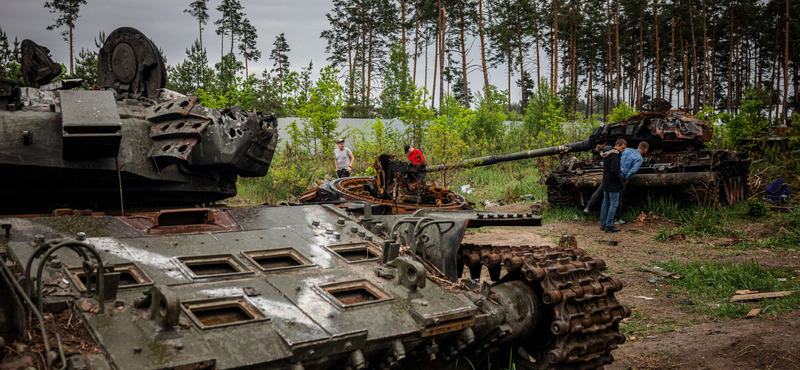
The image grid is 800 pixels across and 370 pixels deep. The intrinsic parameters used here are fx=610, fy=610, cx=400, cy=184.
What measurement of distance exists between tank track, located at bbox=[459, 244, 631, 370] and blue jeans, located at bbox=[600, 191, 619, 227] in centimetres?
671

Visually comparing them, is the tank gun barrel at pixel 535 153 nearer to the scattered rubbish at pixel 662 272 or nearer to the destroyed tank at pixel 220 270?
the scattered rubbish at pixel 662 272

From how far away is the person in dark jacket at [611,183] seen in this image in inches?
424

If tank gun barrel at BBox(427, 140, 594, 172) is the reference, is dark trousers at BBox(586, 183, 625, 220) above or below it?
below

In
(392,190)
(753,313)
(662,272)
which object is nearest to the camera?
(753,313)

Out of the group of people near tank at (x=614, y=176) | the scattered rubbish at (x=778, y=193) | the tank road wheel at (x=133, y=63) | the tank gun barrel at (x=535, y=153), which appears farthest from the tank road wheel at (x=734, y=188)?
the tank road wheel at (x=133, y=63)

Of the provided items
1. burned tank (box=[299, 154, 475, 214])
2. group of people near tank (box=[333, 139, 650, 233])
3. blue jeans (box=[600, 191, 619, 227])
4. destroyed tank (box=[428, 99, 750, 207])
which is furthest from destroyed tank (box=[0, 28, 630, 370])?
destroyed tank (box=[428, 99, 750, 207])

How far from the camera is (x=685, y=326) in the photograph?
19.4 ft

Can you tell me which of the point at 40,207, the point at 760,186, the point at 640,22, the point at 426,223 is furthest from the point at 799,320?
the point at 640,22

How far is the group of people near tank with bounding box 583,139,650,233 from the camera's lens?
10797 mm

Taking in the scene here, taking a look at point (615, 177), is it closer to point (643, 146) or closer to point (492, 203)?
point (643, 146)

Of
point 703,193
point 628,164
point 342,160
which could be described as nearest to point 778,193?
point 703,193

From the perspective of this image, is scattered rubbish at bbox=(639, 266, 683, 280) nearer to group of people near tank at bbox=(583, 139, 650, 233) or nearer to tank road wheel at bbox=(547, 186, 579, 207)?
A: group of people near tank at bbox=(583, 139, 650, 233)

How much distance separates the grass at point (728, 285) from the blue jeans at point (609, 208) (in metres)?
2.85

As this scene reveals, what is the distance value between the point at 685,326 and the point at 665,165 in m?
6.10
